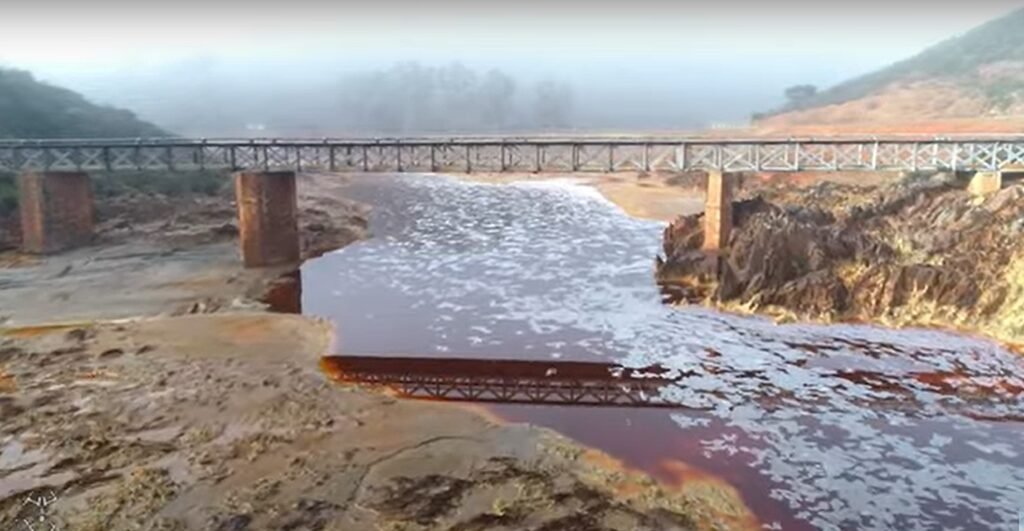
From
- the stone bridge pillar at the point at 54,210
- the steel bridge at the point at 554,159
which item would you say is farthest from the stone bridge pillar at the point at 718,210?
the stone bridge pillar at the point at 54,210

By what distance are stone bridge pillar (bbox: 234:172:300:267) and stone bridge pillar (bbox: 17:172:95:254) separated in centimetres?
1117

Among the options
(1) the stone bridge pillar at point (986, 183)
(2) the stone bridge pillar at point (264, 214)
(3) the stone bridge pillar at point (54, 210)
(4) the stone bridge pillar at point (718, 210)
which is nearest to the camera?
(1) the stone bridge pillar at point (986, 183)

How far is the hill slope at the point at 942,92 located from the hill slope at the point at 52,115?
73515 millimetres

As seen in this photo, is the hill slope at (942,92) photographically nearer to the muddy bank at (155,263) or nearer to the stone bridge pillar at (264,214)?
the muddy bank at (155,263)

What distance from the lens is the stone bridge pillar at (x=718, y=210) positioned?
43375 millimetres

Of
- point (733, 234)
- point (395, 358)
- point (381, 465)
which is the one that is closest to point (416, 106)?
point (733, 234)

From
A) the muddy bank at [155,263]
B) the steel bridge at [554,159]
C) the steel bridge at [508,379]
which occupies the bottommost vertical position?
the steel bridge at [508,379]

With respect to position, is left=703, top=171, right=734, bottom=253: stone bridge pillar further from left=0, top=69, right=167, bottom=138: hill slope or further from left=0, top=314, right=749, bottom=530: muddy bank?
left=0, top=69, right=167, bottom=138: hill slope

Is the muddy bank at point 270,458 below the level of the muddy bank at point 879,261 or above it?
below

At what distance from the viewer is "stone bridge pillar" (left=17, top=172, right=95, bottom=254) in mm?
46344

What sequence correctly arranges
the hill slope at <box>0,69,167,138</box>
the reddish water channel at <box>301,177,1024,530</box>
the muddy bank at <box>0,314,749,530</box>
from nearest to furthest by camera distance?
the muddy bank at <box>0,314,749,530</box>
the reddish water channel at <box>301,177,1024,530</box>
the hill slope at <box>0,69,167,138</box>

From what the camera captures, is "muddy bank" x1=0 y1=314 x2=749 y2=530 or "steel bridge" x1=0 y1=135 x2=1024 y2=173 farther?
"steel bridge" x1=0 y1=135 x2=1024 y2=173

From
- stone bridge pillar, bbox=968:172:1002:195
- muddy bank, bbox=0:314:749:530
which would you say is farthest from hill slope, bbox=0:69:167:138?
stone bridge pillar, bbox=968:172:1002:195

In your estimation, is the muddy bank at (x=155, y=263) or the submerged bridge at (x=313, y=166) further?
the submerged bridge at (x=313, y=166)
